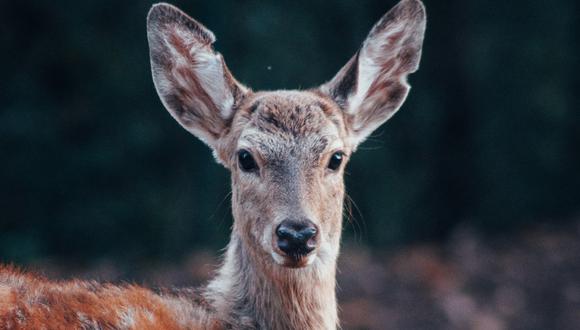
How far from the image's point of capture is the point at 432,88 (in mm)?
11570

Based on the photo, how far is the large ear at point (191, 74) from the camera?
561cm

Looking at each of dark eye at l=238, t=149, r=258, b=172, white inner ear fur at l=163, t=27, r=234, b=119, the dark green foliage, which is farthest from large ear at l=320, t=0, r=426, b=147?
the dark green foliage

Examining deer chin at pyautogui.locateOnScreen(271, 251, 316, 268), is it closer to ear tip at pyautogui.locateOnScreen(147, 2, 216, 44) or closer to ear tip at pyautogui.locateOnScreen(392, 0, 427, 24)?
ear tip at pyautogui.locateOnScreen(147, 2, 216, 44)

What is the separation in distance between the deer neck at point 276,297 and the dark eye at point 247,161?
1.43 ft

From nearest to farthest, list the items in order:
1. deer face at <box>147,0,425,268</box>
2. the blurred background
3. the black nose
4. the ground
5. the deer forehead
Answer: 1. the black nose
2. deer face at <box>147,0,425,268</box>
3. the deer forehead
4. the ground
5. the blurred background

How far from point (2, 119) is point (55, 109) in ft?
1.90

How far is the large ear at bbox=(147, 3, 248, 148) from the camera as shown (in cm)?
561

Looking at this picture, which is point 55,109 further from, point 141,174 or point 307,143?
point 307,143

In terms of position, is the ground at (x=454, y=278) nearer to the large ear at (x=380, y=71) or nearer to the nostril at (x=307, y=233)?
the large ear at (x=380, y=71)

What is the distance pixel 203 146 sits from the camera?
10680 millimetres

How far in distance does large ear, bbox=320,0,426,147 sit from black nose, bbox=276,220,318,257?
4.00 feet

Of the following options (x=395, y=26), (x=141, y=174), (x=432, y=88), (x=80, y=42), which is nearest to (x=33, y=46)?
(x=80, y=42)

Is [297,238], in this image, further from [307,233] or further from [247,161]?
[247,161]

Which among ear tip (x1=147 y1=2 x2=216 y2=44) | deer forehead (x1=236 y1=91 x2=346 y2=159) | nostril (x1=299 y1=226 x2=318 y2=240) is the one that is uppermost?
ear tip (x1=147 y1=2 x2=216 y2=44)
